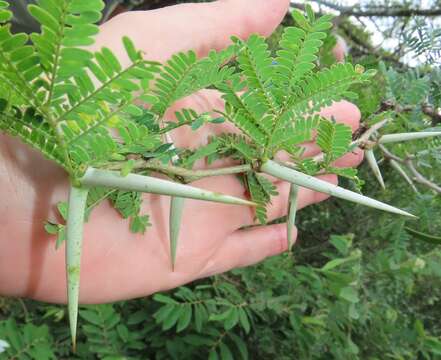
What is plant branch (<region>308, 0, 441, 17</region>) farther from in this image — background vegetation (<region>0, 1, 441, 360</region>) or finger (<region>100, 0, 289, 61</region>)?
finger (<region>100, 0, 289, 61</region>)

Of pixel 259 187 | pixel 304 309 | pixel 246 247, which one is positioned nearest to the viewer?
pixel 259 187

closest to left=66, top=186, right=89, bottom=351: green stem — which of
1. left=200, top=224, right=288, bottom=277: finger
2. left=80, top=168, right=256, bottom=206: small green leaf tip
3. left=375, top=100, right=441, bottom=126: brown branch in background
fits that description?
left=80, top=168, right=256, bottom=206: small green leaf tip

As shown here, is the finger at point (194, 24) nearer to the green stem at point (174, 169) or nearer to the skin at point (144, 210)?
the skin at point (144, 210)

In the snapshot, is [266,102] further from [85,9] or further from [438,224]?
[438,224]

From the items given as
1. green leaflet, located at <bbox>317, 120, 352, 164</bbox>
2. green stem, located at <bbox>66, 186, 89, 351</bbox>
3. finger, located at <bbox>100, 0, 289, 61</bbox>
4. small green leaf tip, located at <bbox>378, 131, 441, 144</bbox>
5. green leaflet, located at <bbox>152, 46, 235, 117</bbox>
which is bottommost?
green stem, located at <bbox>66, 186, 89, 351</bbox>

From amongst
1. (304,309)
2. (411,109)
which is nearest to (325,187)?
(411,109)

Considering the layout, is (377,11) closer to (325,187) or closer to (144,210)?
(144,210)
